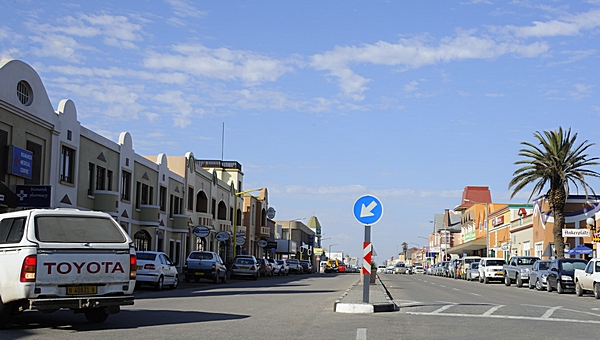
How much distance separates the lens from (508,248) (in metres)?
73.1

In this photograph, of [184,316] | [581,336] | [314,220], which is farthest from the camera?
[314,220]

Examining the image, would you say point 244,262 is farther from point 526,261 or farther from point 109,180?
point 526,261

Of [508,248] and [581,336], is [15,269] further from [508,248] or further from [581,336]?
[508,248]

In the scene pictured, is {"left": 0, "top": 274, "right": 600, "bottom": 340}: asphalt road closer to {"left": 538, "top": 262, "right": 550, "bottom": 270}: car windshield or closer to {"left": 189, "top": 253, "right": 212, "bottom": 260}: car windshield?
{"left": 189, "top": 253, "right": 212, "bottom": 260}: car windshield

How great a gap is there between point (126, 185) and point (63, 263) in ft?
103

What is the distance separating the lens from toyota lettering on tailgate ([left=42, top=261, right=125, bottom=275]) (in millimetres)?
11812

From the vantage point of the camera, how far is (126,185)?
140 ft

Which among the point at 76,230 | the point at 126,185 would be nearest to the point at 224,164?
the point at 126,185

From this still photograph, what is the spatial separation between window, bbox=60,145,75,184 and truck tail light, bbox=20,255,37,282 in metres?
22.2

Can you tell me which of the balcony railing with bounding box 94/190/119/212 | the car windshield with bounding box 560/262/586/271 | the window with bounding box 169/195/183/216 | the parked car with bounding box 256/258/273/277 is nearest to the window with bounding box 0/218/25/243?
the balcony railing with bounding box 94/190/119/212

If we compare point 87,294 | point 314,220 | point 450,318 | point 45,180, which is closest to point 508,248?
point 45,180

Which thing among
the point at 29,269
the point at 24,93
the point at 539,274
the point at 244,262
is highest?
the point at 24,93

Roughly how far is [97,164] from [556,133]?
93.2ft

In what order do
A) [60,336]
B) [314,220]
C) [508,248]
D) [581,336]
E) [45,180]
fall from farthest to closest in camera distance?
[314,220], [508,248], [45,180], [581,336], [60,336]
